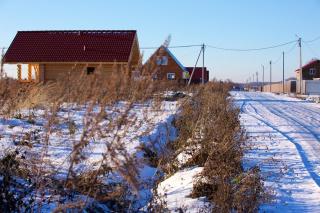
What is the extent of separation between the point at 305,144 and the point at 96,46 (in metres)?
22.8

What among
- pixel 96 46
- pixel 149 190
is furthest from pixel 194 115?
pixel 96 46

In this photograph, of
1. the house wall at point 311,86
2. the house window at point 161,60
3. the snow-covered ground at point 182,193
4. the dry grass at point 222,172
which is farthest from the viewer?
the house wall at point 311,86

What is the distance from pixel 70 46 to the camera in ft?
109

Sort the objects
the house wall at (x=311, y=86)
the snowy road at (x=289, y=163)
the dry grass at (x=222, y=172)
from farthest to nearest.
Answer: the house wall at (x=311, y=86) → the snowy road at (x=289, y=163) → the dry grass at (x=222, y=172)

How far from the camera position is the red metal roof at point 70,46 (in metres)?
31.7

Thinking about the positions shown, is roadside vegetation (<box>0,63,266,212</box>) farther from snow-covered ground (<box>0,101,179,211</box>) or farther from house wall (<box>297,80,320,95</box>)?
house wall (<box>297,80,320,95</box>)

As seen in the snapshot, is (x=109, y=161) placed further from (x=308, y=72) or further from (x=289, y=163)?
(x=308, y=72)

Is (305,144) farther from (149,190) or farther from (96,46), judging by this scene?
(96,46)

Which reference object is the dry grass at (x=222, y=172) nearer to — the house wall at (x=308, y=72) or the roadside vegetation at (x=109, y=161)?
the roadside vegetation at (x=109, y=161)

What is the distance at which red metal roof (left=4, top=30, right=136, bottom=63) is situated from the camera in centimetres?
3173

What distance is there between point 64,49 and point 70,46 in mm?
530

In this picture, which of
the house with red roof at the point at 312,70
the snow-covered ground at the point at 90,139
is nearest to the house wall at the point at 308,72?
the house with red roof at the point at 312,70

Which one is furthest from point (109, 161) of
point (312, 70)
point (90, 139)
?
point (312, 70)

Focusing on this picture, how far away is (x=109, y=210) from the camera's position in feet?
16.9
